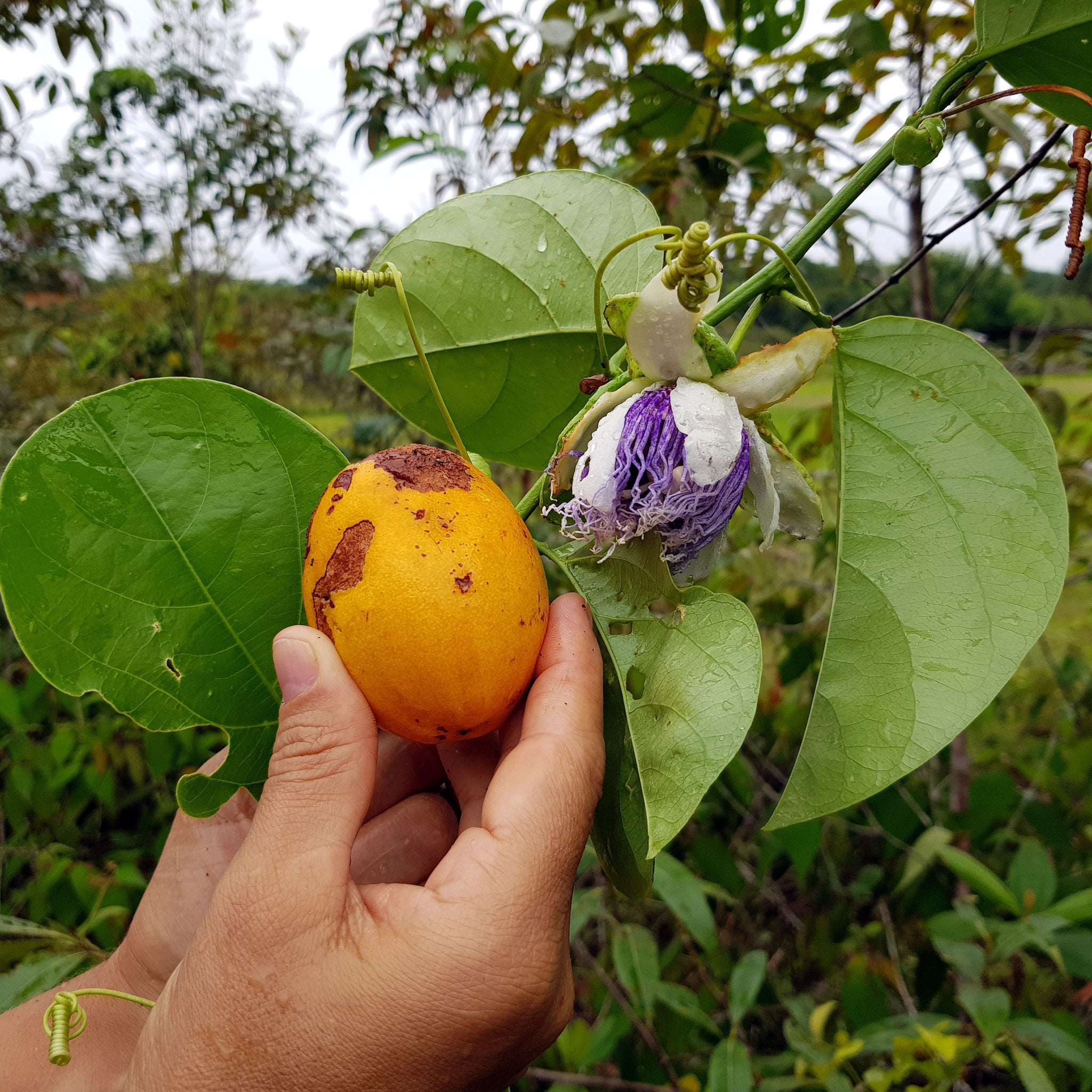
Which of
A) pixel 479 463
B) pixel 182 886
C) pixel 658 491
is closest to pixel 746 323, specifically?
pixel 658 491

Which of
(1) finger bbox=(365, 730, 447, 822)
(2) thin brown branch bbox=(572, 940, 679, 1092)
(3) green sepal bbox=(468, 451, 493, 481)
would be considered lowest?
(2) thin brown branch bbox=(572, 940, 679, 1092)

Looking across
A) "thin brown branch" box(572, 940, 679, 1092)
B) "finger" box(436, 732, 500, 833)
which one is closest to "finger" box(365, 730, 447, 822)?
"finger" box(436, 732, 500, 833)

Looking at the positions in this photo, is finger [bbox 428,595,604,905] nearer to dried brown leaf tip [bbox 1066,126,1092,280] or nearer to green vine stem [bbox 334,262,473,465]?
green vine stem [bbox 334,262,473,465]

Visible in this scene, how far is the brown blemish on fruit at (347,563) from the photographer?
1.89ft

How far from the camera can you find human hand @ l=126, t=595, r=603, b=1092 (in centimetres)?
55

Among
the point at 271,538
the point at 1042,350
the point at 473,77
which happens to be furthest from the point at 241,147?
the point at 271,538

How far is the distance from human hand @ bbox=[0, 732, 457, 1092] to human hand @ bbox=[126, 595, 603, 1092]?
23 cm

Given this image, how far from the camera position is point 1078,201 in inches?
20.9

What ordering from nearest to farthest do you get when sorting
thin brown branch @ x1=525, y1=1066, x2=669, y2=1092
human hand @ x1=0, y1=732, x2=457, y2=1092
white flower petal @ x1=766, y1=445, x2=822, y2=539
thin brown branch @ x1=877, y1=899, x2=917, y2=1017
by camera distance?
1. white flower petal @ x1=766, y1=445, x2=822, y2=539
2. human hand @ x1=0, y1=732, x2=457, y2=1092
3. thin brown branch @ x1=525, y1=1066, x2=669, y2=1092
4. thin brown branch @ x1=877, y1=899, x2=917, y2=1017

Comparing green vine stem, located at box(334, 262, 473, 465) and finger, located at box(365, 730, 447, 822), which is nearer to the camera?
green vine stem, located at box(334, 262, 473, 465)

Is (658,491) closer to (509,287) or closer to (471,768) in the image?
(509,287)

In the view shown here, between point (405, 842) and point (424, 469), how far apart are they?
0.44 metres

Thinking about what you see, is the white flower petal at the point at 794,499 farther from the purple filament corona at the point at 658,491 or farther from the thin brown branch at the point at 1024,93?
the thin brown branch at the point at 1024,93

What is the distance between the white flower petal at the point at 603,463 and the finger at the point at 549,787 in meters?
0.12
